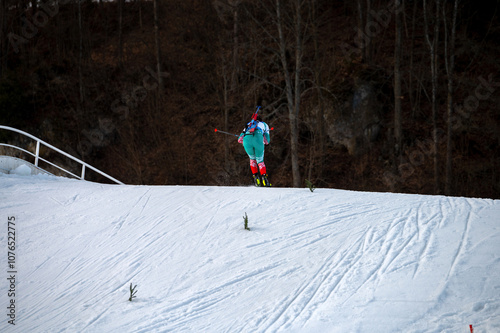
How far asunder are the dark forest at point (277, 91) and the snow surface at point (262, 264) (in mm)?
10058

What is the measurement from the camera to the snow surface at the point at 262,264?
471cm

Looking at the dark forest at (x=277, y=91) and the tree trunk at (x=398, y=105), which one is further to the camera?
the tree trunk at (x=398, y=105)

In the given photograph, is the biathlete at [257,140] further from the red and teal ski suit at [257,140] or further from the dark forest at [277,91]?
the dark forest at [277,91]

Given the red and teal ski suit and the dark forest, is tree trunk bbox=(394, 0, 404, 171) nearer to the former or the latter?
the dark forest

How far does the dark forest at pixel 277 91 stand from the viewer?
790 inches

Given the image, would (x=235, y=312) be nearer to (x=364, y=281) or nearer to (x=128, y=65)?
(x=364, y=281)

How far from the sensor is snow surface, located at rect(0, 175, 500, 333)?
471 cm

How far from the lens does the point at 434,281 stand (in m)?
5.07

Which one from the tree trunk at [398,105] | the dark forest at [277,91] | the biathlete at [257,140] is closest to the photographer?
the biathlete at [257,140]

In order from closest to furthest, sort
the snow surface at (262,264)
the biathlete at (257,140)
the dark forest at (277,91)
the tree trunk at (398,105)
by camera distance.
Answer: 1. the snow surface at (262,264)
2. the biathlete at (257,140)
3. the dark forest at (277,91)
4. the tree trunk at (398,105)

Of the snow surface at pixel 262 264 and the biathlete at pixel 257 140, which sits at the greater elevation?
the biathlete at pixel 257 140

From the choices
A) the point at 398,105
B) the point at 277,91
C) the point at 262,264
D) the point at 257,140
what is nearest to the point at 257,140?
the point at 257,140

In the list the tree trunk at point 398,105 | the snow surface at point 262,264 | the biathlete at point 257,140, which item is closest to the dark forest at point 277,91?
the tree trunk at point 398,105

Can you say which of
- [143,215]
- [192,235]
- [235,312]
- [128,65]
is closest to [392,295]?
[235,312]
